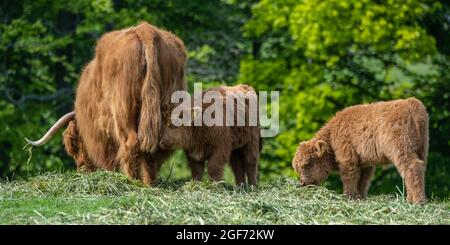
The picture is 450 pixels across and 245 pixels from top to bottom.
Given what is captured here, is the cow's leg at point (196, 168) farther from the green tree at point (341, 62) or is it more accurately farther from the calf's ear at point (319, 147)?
the green tree at point (341, 62)

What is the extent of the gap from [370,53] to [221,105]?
1088 centimetres

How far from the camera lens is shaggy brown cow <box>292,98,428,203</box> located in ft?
33.2

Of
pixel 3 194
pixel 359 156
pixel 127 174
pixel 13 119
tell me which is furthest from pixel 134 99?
pixel 13 119

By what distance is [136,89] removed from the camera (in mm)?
10117

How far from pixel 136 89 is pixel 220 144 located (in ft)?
3.58

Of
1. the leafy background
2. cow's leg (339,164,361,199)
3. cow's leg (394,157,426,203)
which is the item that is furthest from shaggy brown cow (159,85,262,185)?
the leafy background

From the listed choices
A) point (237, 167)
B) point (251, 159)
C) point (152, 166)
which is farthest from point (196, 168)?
point (237, 167)

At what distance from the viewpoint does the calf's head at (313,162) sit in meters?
11.0

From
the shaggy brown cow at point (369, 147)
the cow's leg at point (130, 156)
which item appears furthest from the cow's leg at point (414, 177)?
the cow's leg at point (130, 156)

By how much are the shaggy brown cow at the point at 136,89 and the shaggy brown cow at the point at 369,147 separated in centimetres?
171

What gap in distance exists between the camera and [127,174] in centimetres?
1025

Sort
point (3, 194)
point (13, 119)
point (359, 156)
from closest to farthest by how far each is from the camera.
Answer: point (3, 194) < point (359, 156) < point (13, 119)

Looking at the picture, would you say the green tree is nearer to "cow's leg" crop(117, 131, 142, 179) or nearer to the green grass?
the green grass
